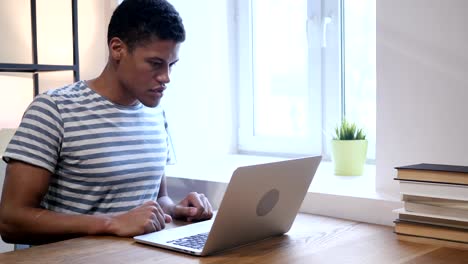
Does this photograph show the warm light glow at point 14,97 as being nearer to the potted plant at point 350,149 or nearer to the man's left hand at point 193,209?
the man's left hand at point 193,209

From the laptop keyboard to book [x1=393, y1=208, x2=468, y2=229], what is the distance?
1.53ft

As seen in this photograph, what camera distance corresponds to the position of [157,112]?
1.99 meters

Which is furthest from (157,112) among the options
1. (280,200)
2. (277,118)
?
(277,118)

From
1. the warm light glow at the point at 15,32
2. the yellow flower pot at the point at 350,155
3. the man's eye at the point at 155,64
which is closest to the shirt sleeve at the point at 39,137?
the man's eye at the point at 155,64

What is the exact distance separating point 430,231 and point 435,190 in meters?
0.09

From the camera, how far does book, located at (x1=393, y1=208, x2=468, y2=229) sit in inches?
59.1

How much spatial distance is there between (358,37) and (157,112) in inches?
31.8

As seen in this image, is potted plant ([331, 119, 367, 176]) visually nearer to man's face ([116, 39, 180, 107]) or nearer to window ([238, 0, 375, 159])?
window ([238, 0, 375, 159])

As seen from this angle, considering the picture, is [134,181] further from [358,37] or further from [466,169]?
[358,37]

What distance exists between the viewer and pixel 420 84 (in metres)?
1.76

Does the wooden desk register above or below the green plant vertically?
below

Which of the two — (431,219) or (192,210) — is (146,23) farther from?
(431,219)

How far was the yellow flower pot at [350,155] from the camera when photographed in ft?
7.23

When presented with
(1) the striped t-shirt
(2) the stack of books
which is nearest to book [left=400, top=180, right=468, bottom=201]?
(2) the stack of books
